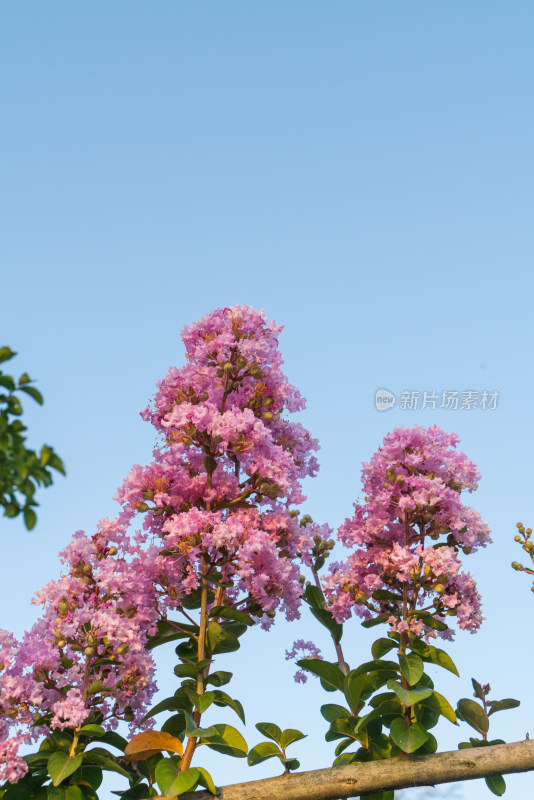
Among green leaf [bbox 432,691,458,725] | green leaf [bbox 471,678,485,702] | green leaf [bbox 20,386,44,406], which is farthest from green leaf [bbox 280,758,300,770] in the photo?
green leaf [bbox 20,386,44,406]

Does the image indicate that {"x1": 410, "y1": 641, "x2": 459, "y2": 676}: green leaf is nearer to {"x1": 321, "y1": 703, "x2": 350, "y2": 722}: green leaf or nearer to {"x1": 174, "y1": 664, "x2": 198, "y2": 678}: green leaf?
{"x1": 321, "y1": 703, "x2": 350, "y2": 722}: green leaf

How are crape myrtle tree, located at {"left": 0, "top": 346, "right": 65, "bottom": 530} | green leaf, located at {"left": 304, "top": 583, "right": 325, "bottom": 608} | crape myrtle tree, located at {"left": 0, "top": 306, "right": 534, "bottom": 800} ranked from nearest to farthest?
crape myrtle tree, located at {"left": 0, "top": 346, "right": 65, "bottom": 530}
crape myrtle tree, located at {"left": 0, "top": 306, "right": 534, "bottom": 800}
green leaf, located at {"left": 304, "top": 583, "right": 325, "bottom": 608}

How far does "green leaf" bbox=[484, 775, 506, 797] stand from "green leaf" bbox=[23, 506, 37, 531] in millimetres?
2982

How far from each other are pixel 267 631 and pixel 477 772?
141 cm

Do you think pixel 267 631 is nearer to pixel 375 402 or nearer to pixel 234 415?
pixel 234 415

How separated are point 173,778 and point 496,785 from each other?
6.00 ft

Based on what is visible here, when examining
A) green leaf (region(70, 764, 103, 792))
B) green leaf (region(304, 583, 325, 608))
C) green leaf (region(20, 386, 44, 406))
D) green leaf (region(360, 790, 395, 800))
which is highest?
green leaf (region(20, 386, 44, 406))

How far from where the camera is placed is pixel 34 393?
340cm

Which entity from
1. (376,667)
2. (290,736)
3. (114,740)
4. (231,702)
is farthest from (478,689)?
(114,740)

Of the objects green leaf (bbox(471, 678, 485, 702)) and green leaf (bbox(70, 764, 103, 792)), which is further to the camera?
green leaf (bbox(471, 678, 485, 702))

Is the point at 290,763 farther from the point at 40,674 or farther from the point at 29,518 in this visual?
the point at 29,518

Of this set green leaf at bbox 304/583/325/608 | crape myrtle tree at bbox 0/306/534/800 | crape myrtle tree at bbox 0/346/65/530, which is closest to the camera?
crape myrtle tree at bbox 0/346/65/530

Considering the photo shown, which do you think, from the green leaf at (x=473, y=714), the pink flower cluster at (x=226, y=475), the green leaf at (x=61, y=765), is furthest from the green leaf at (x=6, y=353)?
the green leaf at (x=473, y=714)

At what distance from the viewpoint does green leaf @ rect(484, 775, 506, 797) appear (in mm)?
4676
